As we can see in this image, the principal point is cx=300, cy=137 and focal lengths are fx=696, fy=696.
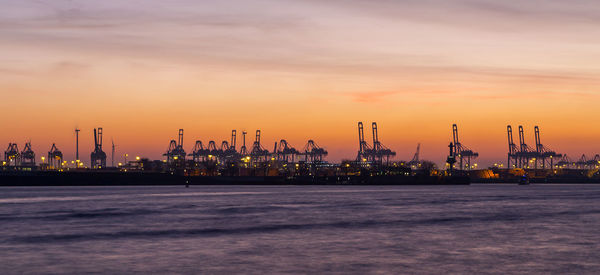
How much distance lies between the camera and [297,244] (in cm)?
3750

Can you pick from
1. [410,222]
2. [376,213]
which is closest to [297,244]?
[410,222]

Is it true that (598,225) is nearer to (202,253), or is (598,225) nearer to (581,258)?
(581,258)

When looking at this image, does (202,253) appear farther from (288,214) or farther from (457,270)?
(288,214)

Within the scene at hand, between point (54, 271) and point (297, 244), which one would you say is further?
point (297, 244)

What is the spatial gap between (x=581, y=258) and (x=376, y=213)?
35.0 metres

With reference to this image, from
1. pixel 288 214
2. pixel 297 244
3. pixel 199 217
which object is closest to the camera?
pixel 297 244

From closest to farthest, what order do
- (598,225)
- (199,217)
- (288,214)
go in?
(598,225) < (199,217) < (288,214)

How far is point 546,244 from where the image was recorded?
123 feet

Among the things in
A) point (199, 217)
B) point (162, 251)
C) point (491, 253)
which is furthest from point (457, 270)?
point (199, 217)

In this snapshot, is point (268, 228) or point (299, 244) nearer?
point (299, 244)

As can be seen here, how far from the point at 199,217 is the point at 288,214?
8686mm

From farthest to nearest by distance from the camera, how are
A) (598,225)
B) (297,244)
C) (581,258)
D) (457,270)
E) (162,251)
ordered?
(598,225) < (297,244) < (162,251) < (581,258) < (457,270)

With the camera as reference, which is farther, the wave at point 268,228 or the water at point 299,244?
the wave at point 268,228

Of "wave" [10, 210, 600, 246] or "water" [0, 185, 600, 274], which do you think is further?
"wave" [10, 210, 600, 246]
